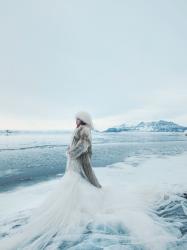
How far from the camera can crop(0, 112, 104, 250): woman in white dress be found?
386 centimetres

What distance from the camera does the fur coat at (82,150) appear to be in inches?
193

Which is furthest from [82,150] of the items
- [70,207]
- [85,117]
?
[70,207]

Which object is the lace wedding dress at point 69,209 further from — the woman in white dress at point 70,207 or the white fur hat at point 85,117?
the white fur hat at point 85,117

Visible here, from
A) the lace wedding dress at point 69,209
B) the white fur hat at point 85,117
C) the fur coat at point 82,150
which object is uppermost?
the white fur hat at point 85,117

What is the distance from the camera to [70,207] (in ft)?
14.4

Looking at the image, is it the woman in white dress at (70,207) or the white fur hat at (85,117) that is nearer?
the woman in white dress at (70,207)

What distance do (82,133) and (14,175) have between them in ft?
22.0

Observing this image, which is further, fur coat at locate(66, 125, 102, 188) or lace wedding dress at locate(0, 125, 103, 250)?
fur coat at locate(66, 125, 102, 188)

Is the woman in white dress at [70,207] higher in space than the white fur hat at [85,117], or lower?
lower

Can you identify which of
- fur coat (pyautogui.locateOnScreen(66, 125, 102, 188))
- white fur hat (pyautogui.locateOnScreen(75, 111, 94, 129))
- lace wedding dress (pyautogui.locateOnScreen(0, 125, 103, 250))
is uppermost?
white fur hat (pyautogui.locateOnScreen(75, 111, 94, 129))

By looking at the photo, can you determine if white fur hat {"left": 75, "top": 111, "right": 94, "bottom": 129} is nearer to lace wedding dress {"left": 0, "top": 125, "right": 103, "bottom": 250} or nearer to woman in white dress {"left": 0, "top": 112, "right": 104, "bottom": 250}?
woman in white dress {"left": 0, "top": 112, "right": 104, "bottom": 250}

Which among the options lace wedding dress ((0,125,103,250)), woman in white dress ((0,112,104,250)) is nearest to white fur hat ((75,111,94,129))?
woman in white dress ((0,112,104,250))

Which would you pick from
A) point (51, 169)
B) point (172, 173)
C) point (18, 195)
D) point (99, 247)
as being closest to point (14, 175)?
point (51, 169)

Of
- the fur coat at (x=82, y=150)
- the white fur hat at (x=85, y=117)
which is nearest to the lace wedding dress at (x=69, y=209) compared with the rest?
the fur coat at (x=82, y=150)
